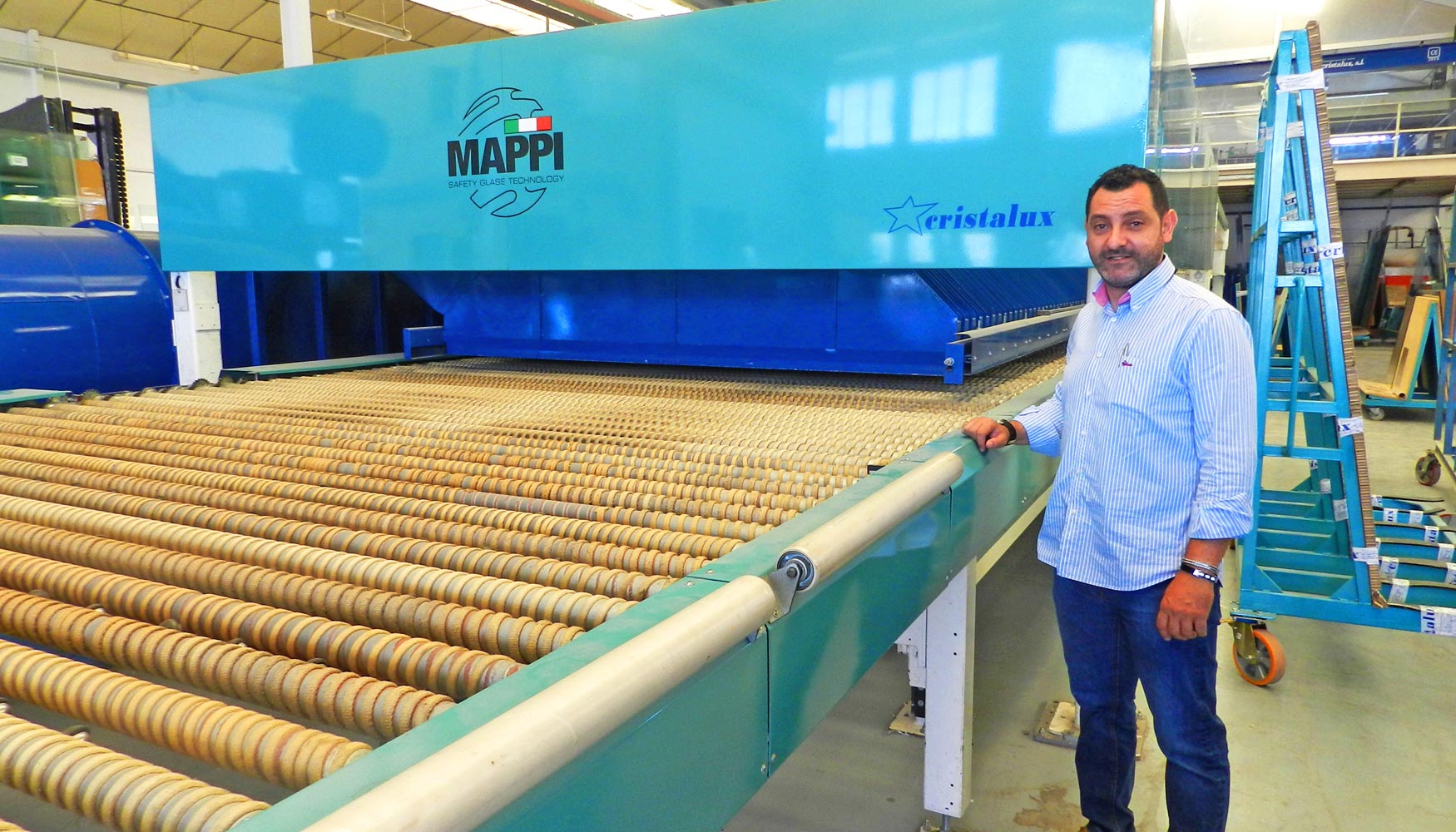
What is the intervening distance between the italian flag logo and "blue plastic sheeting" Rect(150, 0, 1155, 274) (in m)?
0.02

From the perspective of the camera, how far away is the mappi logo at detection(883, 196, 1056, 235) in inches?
94.4

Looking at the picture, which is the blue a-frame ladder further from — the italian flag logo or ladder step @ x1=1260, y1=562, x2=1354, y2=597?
the italian flag logo

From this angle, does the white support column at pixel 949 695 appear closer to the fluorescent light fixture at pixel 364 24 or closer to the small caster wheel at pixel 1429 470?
the small caster wheel at pixel 1429 470

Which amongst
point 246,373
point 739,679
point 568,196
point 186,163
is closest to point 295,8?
point 186,163

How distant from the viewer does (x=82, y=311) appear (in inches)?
150

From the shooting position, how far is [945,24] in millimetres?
2426

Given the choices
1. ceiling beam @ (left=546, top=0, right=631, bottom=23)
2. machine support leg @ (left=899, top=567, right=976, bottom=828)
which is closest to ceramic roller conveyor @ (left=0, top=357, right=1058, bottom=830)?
machine support leg @ (left=899, top=567, right=976, bottom=828)

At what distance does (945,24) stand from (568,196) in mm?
1226

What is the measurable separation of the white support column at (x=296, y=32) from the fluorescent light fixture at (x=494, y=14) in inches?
328

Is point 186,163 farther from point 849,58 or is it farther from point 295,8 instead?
point 849,58

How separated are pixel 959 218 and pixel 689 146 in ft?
2.68

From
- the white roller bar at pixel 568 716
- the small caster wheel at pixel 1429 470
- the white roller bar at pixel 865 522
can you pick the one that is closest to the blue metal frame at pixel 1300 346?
the white roller bar at pixel 865 522

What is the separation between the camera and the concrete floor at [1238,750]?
8.64 feet

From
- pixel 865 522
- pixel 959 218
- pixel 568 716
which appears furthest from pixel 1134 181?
pixel 568 716
